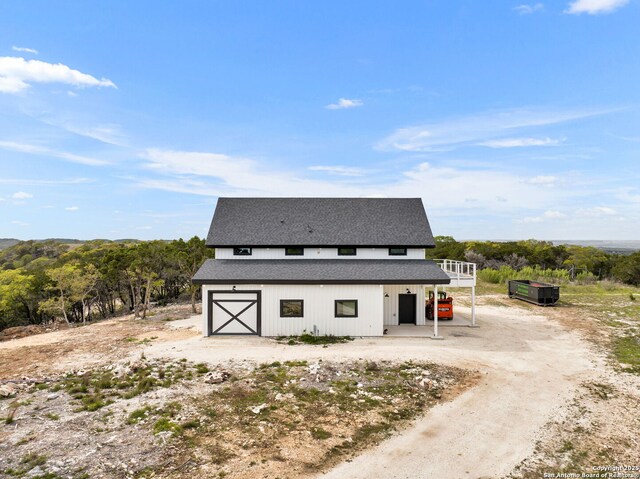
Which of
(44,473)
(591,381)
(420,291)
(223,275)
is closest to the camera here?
(44,473)

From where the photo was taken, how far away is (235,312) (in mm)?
19953

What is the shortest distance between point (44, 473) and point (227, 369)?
706cm

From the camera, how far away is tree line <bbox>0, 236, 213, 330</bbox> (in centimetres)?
2909

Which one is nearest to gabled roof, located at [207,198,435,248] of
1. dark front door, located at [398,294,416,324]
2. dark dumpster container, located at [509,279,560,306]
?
dark front door, located at [398,294,416,324]

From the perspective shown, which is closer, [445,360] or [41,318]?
[445,360]

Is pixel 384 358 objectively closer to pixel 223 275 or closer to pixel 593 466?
pixel 593 466

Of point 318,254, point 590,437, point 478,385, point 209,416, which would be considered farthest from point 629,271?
→ point 209,416

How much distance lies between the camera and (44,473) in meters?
8.10

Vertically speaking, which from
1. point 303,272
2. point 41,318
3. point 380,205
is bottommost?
point 41,318

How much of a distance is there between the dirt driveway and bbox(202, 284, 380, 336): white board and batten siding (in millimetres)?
1103

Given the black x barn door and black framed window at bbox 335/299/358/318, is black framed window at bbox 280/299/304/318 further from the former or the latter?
black framed window at bbox 335/299/358/318

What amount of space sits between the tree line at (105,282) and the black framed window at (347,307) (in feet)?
44.5

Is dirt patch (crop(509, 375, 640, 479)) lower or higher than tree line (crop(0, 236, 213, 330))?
lower

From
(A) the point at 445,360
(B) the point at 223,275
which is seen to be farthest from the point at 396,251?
(B) the point at 223,275
